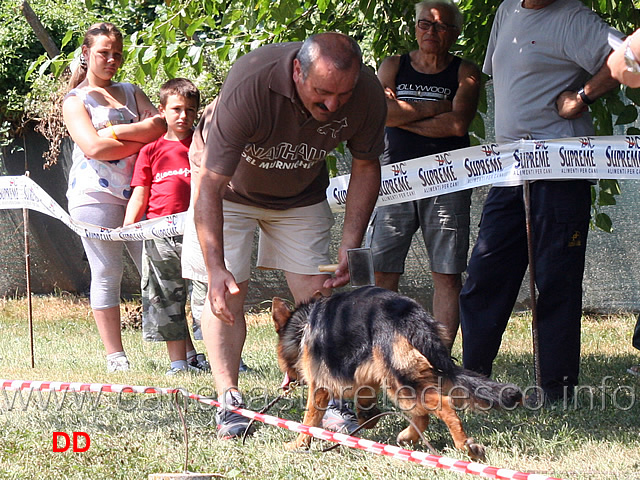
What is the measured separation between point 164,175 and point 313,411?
8.91ft

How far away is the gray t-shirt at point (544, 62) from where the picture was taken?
434 centimetres

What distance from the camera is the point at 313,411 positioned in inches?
145

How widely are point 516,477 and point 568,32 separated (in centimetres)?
258

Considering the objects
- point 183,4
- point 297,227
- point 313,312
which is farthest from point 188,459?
point 183,4

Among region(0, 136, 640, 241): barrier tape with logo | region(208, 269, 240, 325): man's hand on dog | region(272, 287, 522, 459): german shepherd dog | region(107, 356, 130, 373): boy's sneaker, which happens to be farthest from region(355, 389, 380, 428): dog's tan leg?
region(107, 356, 130, 373): boy's sneaker

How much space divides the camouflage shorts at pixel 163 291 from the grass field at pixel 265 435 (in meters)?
0.29

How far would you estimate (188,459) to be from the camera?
3.48 m

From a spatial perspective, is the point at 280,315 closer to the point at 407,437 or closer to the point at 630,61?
the point at 407,437

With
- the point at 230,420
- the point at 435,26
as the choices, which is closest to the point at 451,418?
the point at 230,420

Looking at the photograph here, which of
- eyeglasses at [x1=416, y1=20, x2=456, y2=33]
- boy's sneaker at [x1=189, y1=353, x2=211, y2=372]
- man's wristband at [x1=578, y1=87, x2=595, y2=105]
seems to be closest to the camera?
man's wristband at [x1=578, y1=87, x2=595, y2=105]

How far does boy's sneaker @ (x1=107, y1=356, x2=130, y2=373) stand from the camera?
5848 mm

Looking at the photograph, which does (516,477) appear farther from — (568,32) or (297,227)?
(568,32)

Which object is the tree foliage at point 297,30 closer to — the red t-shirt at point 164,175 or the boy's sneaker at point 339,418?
the red t-shirt at point 164,175

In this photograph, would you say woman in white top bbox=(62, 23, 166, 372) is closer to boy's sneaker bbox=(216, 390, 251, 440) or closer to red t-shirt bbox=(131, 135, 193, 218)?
red t-shirt bbox=(131, 135, 193, 218)
